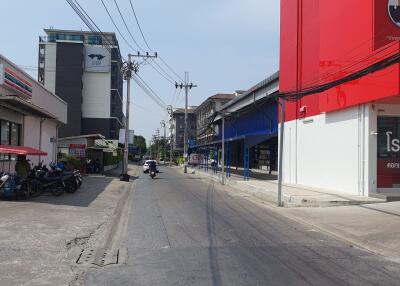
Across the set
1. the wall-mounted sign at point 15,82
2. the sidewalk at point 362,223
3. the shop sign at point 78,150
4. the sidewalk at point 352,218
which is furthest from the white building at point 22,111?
the sidewalk at point 362,223

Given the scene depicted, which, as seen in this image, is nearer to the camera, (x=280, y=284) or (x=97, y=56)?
(x=280, y=284)

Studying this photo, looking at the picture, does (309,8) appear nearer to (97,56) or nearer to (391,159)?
(391,159)

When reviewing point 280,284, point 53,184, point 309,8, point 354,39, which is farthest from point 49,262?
point 309,8

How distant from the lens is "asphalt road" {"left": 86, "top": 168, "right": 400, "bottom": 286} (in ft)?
24.8

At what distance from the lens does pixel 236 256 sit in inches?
363

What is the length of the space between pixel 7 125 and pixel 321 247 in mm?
18294

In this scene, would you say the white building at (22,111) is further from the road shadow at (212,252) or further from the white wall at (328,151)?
the white wall at (328,151)

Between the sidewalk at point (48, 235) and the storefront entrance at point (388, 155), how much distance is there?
10097 millimetres

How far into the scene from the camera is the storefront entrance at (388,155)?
64.1 feet

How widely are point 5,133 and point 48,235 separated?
13772 mm

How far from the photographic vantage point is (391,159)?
19609 millimetres

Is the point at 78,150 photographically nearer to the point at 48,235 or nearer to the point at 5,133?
the point at 5,133

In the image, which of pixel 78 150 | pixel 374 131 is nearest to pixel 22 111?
pixel 78 150

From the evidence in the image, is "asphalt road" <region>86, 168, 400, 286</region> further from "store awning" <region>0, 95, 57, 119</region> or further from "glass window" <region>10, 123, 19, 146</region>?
"glass window" <region>10, 123, 19, 146</region>
